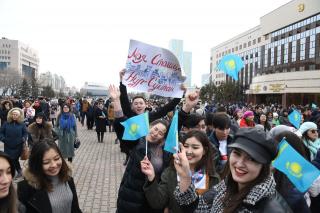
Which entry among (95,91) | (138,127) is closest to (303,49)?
(138,127)

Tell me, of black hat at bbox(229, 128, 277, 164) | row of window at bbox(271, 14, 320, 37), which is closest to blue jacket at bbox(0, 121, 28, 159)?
black hat at bbox(229, 128, 277, 164)

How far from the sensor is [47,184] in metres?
3.26

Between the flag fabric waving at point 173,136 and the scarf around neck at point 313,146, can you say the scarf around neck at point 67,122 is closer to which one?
the scarf around neck at point 313,146

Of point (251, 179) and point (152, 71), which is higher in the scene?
point (152, 71)

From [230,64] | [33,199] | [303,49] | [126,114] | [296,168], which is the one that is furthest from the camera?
[303,49]

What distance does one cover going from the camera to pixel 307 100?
1745 inches

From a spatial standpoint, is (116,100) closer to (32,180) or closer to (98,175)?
(32,180)

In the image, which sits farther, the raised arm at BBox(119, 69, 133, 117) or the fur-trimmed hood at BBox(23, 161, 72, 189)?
the raised arm at BBox(119, 69, 133, 117)

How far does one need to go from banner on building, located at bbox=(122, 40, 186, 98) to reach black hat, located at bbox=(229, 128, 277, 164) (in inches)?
112

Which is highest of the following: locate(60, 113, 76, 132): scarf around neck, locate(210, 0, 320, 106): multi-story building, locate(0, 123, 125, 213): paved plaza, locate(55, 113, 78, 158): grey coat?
locate(210, 0, 320, 106): multi-story building

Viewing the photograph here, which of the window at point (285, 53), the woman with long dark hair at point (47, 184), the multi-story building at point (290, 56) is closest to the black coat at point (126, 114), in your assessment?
the woman with long dark hair at point (47, 184)

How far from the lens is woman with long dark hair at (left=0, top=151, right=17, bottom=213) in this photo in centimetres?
257

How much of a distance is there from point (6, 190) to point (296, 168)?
2.35 meters

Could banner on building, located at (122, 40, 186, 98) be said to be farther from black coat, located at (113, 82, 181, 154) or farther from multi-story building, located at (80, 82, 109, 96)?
multi-story building, located at (80, 82, 109, 96)
